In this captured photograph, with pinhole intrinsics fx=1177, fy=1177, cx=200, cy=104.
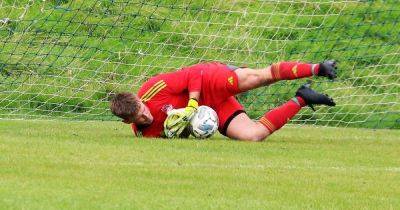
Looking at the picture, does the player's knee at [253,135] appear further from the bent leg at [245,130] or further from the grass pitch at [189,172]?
the grass pitch at [189,172]

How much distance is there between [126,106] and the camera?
11.0 meters

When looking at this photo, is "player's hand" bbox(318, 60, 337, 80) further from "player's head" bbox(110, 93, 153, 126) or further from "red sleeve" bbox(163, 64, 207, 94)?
"player's head" bbox(110, 93, 153, 126)

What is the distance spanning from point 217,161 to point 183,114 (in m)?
1.84

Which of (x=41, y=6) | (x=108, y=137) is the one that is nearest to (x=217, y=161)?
(x=108, y=137)

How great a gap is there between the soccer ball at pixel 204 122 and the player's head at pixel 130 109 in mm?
469

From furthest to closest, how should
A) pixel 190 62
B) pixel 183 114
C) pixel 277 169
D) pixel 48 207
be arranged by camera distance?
pixel 190 62
pixel 183 114
pixel 277 169
pixel 48 207

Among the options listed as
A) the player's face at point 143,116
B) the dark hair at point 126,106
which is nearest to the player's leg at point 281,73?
the player's face at point 143,116

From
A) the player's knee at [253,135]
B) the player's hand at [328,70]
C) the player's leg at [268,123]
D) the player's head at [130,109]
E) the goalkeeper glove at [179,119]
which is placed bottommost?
the player's knee at [253,135]

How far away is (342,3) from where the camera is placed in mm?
16344

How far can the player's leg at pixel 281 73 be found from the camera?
1107 centimetres

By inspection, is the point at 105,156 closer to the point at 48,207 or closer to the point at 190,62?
the point at 48,207

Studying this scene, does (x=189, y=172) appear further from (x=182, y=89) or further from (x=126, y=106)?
(x=182, y=89)

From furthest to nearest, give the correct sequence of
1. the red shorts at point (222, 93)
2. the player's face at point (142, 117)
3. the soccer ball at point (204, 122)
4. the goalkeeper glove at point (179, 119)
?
the red shorts at point (222, 93), the soccer ball at point (204, 122), the goalkeeper glove at point (179, 119), the player's face at point (142, 117)

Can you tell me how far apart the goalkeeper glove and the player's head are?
205mm
